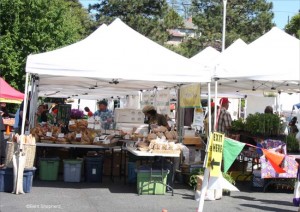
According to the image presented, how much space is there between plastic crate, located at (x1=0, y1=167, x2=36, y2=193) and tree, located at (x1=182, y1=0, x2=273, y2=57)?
40.5 m

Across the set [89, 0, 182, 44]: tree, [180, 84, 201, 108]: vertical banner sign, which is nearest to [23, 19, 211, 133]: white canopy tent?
[180, 84, 201, 108]: vertical banner sign

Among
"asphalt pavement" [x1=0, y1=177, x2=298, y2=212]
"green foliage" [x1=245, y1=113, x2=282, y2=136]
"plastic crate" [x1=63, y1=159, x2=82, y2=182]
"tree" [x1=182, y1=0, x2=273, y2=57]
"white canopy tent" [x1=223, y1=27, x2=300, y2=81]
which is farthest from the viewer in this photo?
"tree" [x1=182, y1=0, x2=273, y2=57]

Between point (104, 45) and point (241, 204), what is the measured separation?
3818mm

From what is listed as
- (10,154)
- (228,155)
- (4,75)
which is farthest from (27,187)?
(4,75)

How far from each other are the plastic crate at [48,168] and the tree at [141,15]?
34370 millimetres

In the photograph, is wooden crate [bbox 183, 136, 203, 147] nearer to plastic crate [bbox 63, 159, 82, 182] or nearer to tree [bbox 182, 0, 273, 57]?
plastic crate [bbox 63, 159, 82, 182]

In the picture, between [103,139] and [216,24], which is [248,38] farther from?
[103,139]

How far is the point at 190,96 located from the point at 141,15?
35487 millimetres

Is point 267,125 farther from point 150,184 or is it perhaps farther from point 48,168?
point 48,168

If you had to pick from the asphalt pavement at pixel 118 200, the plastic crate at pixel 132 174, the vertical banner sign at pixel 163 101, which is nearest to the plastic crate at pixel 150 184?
the asphalt pavement at pixel 118 200

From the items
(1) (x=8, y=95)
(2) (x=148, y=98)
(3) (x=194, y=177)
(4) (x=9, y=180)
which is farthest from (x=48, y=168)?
(1) (x=8, y=95)

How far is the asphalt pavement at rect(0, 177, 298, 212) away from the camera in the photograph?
828 cm

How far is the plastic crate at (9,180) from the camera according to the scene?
915 cm

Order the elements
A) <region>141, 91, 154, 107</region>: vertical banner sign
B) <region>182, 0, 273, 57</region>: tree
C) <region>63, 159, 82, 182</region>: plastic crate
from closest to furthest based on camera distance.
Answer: <region>63, 159, 82, 182</region>: plastic crate, <region>141, 91, 154, 107</region>: vertical banner sign, <region>182, 0, 273, 57</region>: tree
